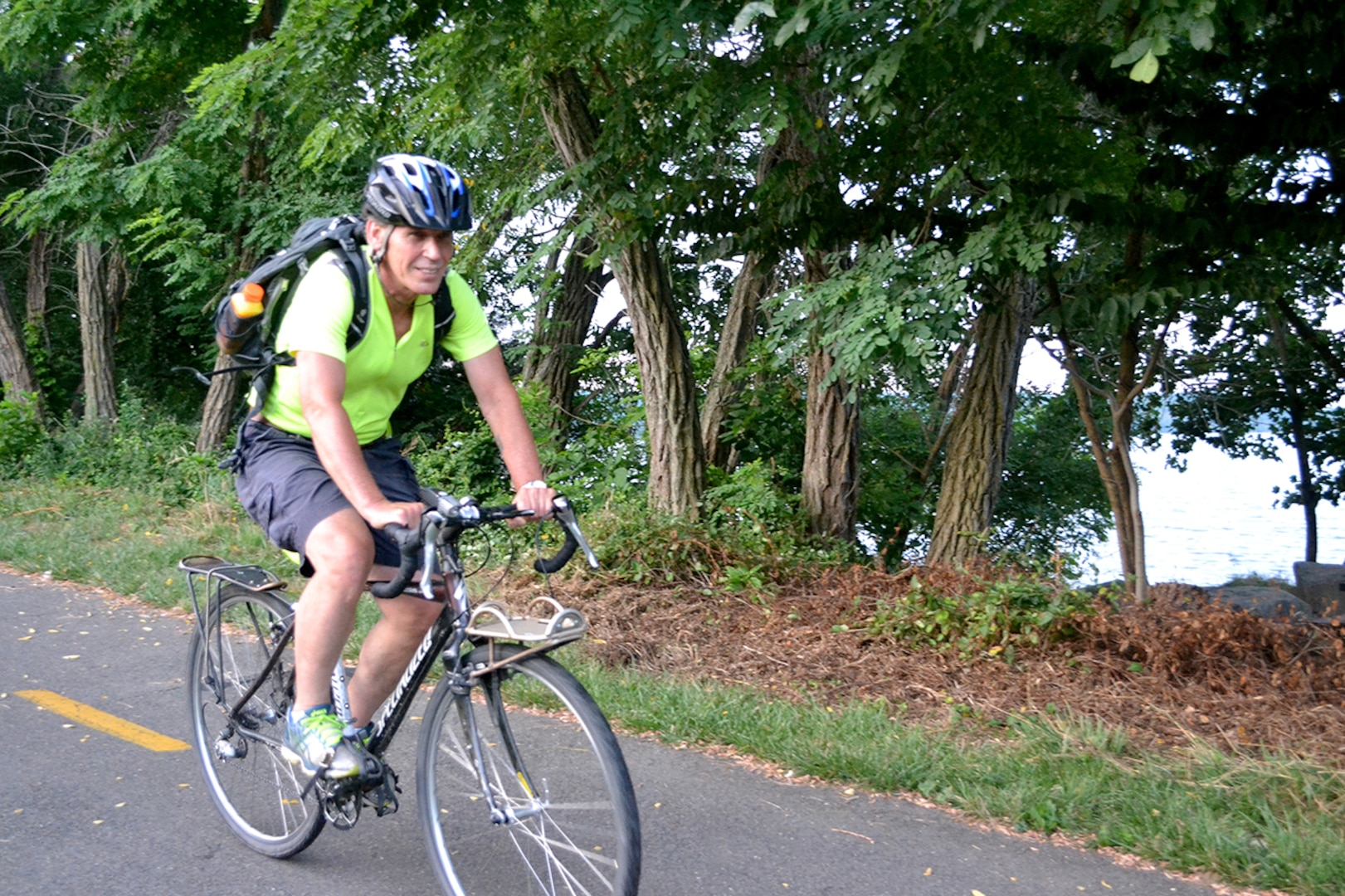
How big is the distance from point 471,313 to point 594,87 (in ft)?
17.8

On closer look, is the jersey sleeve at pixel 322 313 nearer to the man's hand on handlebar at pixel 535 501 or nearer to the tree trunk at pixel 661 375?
the man's hand on handlebar at pixel 535 501

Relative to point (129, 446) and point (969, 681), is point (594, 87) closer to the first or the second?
point (969, 681)

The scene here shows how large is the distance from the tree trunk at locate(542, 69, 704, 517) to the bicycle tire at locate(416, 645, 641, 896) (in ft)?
17.9

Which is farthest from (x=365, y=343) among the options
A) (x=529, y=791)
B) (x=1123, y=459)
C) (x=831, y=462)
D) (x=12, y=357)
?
(x=12, y=357)

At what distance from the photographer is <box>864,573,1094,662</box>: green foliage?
629 centimetres

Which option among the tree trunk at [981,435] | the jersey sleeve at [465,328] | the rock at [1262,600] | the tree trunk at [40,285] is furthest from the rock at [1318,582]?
the tree trunk at [40,285]

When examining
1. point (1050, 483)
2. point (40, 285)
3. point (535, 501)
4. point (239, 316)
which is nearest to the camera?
point (535, 501)

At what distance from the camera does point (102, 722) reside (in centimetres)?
534

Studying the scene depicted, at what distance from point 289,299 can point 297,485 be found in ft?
1.82

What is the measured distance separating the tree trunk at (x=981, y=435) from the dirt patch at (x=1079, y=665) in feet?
5.88

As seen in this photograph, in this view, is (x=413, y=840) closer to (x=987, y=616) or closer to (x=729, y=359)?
(x=987, y=616)

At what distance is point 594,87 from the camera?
28.3 feet

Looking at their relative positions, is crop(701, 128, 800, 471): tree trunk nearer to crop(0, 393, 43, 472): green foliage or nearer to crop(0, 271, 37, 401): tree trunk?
crop(0, 393, 43, 472): green foliage

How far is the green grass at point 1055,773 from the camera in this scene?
12.6 ft
